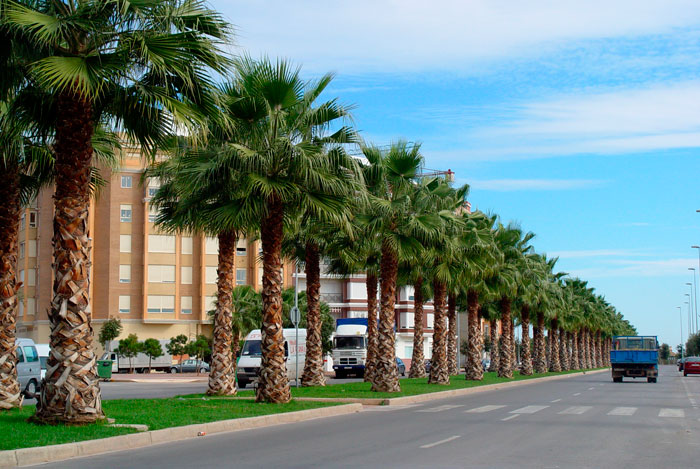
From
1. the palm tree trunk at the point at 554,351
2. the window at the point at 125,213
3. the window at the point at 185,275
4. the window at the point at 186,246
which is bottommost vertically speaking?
the palm tree trunk at the point at 554,351

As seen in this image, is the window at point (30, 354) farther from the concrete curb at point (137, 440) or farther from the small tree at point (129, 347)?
the small tree at point (129, 347)

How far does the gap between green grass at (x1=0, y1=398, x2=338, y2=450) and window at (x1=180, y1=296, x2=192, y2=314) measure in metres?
63.2

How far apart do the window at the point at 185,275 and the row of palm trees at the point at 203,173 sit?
5052cm

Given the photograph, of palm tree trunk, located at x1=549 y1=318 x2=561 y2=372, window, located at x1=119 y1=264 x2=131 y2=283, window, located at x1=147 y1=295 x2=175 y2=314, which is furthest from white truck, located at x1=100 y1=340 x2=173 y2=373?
palm tree trunk, located at x1=549 y1=318 x2=561 y2=372

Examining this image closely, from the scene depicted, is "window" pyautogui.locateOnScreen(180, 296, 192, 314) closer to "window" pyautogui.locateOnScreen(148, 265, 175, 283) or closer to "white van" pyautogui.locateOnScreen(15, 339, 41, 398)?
"window" pyautogui.locateOnScreen(148, 265, 175, 283)

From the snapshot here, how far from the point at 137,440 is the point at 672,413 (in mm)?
15497

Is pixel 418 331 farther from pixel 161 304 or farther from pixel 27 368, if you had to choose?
pixel 161 304

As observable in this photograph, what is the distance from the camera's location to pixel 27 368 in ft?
93.7

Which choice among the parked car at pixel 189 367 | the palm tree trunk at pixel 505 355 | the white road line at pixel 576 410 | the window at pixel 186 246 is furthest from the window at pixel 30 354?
the window at pixel 186 246

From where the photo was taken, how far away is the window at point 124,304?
83.5 metres

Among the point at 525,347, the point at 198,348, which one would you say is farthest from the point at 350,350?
the point at 198,348

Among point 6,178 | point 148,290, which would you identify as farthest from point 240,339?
point 6,178

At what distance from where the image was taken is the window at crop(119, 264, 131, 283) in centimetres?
8344

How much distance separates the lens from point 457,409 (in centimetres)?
2456
